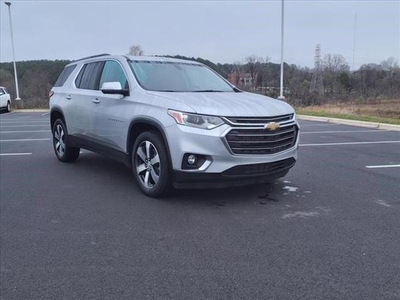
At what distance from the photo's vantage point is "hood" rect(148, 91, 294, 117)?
14.6ft

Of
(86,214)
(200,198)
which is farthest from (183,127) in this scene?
(86,214)

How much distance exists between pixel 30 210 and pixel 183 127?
2.12 metres

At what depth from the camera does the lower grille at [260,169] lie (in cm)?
451

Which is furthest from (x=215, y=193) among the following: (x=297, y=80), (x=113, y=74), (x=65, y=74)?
(x=297, y=80)

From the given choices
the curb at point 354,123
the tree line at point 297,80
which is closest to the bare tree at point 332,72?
the tree line at point 297,80

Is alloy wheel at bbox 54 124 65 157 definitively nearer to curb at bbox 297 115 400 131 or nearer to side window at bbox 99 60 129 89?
side window at bbox 99 60 129 89

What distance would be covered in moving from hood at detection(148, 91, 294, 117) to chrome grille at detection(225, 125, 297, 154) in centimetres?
20

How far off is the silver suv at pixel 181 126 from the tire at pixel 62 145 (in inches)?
36.4

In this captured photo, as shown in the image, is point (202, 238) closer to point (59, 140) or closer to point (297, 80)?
point (59, 140)

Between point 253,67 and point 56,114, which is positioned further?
point 253,67

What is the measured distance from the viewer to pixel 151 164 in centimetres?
503

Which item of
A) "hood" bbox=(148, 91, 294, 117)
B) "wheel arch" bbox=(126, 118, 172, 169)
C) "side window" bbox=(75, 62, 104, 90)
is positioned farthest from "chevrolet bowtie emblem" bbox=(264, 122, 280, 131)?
"side window" bbox=(75, 62, 104, 90)

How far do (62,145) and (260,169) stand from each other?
4.46 meters

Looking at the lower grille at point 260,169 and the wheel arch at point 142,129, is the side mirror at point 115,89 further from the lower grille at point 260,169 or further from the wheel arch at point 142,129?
the lower grille at point 260,169
